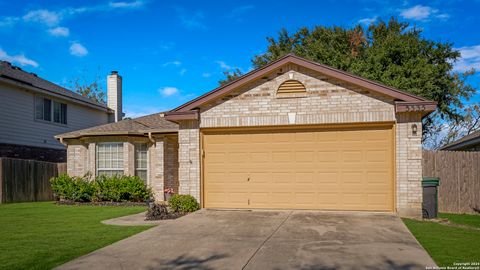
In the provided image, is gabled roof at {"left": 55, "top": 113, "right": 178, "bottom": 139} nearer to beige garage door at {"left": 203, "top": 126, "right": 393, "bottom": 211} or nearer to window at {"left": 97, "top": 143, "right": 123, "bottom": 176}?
window at {"left": 97, "top": 143, "right": 123, "bottom": 176}

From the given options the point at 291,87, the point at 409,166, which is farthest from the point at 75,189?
the point at 409,166

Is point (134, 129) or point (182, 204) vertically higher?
point (134, 129)

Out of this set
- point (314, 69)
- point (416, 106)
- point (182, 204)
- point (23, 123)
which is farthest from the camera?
point (23, 123)

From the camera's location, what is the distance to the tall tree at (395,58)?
24562mm

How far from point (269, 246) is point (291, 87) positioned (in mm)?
5971

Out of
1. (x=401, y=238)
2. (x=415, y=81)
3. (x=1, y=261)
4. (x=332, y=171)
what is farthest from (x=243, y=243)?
(x=415, y=81)

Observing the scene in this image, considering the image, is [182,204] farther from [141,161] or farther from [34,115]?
[34,115]

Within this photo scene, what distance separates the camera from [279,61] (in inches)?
510

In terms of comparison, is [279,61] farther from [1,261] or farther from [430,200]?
[1,261]

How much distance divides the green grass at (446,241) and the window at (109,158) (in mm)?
11383

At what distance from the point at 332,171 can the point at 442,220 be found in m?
3.18

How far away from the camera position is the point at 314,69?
12672 mm

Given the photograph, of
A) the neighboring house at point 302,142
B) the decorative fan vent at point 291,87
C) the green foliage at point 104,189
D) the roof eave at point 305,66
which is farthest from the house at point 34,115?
the decorative fan vent at point 291,87

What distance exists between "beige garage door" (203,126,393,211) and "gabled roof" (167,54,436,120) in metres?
0.98
